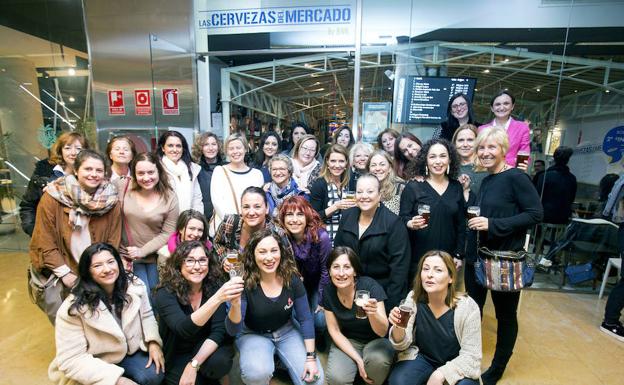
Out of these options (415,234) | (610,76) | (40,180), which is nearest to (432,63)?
(610,76)

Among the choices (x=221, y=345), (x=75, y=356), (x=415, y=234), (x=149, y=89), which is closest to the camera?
(x=75, y=356)

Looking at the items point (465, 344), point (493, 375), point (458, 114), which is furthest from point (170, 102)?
point (493, 375)

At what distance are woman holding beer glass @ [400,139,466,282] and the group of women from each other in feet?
0.04

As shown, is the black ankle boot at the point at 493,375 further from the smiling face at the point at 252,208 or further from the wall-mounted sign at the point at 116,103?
the wall-mounted sign at the point at 116,103

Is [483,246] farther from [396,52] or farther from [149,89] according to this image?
[149,89]

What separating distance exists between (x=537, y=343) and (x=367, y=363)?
200 centimetres

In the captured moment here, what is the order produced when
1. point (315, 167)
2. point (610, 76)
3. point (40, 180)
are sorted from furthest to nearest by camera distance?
point (610, 76)
point (315, 167)
point (40, 180)

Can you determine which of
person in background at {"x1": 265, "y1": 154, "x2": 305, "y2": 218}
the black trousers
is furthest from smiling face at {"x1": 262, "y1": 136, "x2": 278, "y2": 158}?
the black trousers

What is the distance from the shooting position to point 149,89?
4945 millimetres

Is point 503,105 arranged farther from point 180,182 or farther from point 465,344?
point 180,182

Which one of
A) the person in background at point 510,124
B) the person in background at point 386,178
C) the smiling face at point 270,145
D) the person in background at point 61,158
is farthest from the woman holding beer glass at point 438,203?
the person in background at point 61,158

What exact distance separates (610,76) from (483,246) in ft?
13.0

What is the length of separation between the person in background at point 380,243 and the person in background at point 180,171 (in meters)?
1.63

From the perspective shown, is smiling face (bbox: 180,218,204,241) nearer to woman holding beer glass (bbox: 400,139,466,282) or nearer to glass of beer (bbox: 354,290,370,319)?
glass of beer (bbox: 354,290,370,319)
